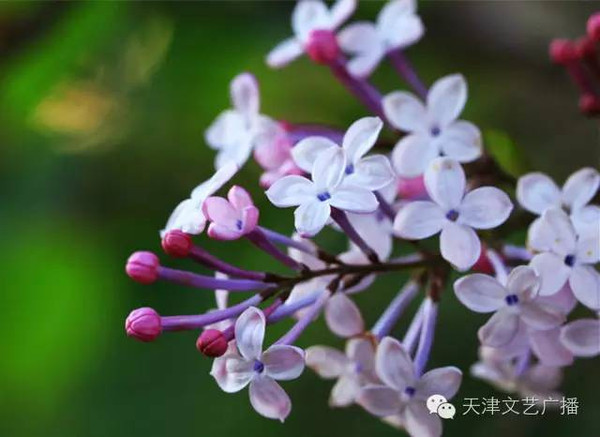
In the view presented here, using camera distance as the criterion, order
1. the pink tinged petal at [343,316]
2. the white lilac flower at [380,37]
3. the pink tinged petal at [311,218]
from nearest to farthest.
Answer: the pink tinged petal at [311,218], the pink tinged petal at [343,316], the white lilac flower at [380,37]

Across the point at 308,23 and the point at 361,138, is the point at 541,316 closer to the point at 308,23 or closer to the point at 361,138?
the point at 361,138

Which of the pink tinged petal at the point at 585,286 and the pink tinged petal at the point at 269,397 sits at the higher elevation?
the pink tinged petal at the point at 269,397

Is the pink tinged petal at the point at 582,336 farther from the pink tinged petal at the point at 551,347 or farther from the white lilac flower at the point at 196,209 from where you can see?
the white lilac flower at the point at 196,209

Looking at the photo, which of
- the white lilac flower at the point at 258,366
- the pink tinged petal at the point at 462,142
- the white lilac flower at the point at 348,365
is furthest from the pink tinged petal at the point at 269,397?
the pink tinged petal at the point at 462,142

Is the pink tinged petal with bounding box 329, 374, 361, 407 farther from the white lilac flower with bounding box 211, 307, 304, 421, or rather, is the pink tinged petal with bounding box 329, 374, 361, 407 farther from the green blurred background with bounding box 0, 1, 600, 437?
the green blurred background with bounding box 0, 1, 600, 437

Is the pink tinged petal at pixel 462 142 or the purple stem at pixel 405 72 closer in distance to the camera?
the pink tinged petal at pixel 462 142

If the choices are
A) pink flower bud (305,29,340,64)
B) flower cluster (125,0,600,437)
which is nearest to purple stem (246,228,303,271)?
flower cluster (125,0,600,437)

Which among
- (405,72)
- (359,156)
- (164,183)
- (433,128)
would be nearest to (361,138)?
(359,156)
